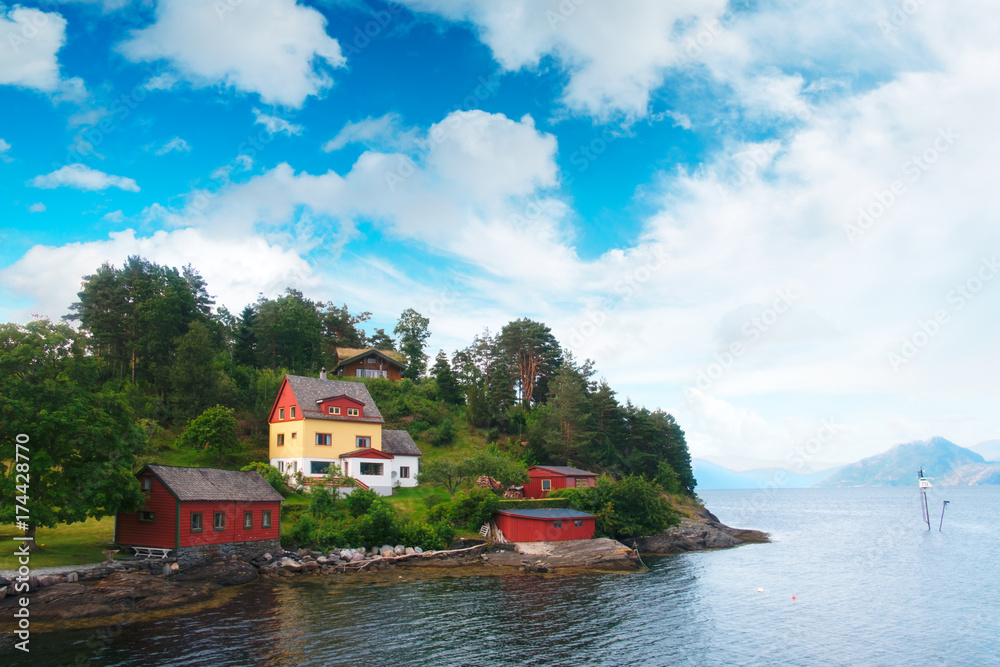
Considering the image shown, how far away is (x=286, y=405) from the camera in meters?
65.9

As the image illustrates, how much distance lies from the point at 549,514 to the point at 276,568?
973 inches

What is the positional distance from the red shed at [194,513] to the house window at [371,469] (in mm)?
16430

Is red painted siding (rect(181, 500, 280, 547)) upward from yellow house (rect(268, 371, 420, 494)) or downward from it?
downward

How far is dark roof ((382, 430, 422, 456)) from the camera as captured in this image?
6838cm

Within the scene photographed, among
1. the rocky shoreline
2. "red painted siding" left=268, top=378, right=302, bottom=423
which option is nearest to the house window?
"red painted siding" left=268, top=378, right=302, bottom=423

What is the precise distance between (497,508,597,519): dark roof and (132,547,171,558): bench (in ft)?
92.5

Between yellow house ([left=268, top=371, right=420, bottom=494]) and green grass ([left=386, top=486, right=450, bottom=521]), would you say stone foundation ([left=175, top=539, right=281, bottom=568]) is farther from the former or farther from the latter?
yellow house ([left=268, top=371, right=420, bottom=494])

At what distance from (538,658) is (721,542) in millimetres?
50895

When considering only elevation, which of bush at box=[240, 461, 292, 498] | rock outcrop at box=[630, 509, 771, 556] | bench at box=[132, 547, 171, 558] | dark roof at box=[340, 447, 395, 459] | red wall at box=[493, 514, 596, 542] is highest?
dark roof at box=[340, 447, 395, 459]

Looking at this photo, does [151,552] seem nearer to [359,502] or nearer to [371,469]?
[359,502]

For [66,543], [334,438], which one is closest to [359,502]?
[334,438]

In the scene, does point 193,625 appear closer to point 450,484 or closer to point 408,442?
point 450,484

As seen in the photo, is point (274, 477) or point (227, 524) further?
point (274, 477)

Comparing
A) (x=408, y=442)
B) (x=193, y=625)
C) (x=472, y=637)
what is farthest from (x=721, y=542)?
(x=193, y=625)
